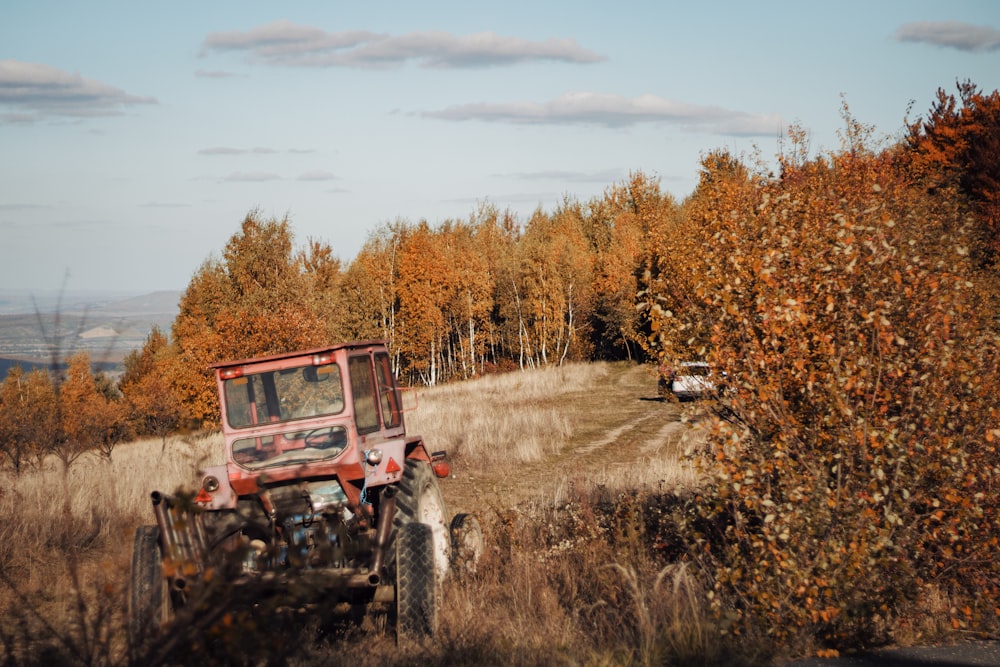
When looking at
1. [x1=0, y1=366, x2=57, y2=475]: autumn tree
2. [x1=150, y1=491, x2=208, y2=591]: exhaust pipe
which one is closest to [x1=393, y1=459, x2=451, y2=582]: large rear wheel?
[x1=150, y1=491, x2=208, y2=591]: exhaust pipe

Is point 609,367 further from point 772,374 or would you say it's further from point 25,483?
point 772,374

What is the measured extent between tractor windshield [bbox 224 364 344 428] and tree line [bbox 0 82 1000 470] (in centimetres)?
110

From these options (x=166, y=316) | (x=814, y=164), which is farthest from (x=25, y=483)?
(x=814, y=164)

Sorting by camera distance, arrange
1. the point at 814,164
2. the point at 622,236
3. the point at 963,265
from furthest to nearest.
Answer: the point at 622,236
the point at 814,164
the point at 963,265

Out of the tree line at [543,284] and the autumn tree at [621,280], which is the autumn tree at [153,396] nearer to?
the tree line at [543,284]

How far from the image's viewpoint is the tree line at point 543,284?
23.6 feet

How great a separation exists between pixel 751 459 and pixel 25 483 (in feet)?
33.9

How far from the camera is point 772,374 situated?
6551 mm

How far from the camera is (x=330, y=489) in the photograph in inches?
299

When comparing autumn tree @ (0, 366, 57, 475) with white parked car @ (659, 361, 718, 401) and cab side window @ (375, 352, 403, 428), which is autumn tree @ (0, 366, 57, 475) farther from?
white parked car @ (659, 361, 718, 401)

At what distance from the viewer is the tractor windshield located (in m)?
7.73

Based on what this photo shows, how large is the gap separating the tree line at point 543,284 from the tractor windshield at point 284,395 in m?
1.10

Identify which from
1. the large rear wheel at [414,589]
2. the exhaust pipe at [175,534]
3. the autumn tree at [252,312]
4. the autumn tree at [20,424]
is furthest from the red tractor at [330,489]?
the autumn tree at [252,312]

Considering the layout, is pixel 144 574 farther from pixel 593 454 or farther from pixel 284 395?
pixel 593 454
